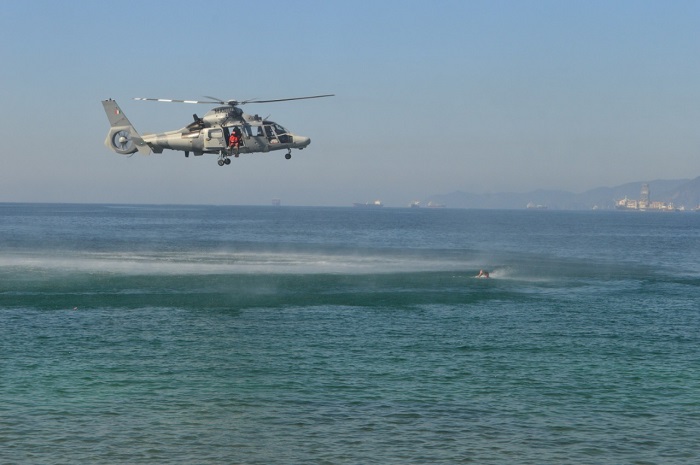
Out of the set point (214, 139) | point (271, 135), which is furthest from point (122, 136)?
point (271, 135)

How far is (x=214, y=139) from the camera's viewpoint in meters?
66.8

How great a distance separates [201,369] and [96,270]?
68.6 metres

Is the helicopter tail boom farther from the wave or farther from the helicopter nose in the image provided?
the wave

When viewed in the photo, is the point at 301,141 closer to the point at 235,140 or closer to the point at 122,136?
the point at 235,140

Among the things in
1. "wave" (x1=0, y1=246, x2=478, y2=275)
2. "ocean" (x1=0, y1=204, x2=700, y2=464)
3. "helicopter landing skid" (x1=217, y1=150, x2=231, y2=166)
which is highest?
"helicopter landing skid" (x1=217, y1=150, x2=231, y2=166)

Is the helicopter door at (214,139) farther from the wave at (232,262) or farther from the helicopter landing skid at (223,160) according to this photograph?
A: the wave at (232,262)

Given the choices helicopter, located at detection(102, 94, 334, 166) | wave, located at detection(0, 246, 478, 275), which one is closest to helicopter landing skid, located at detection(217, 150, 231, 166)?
helicopter, located at detection(102, 94, 334, 166)

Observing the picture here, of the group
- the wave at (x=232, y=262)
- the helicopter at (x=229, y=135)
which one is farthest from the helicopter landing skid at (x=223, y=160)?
the wave at (x=232, y=262)

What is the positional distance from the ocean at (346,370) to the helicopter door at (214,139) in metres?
14.8

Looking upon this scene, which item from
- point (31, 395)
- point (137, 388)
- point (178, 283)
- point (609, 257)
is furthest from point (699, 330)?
point (609, 257)

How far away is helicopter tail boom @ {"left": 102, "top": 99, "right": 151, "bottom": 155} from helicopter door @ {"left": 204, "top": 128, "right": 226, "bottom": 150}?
7281 mm

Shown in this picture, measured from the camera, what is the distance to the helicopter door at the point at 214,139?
2613 inches

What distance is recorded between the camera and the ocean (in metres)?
40.5

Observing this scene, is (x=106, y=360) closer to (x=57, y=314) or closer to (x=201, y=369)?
(x=201, y=369)
